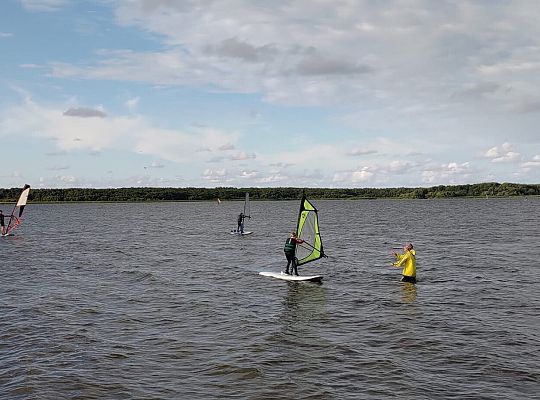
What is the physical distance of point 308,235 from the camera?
26.6 meters

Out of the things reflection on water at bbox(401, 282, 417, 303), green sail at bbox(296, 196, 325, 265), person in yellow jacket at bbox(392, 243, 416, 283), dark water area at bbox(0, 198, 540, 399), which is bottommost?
dark water area at bbox(0, 198, 540, 399)

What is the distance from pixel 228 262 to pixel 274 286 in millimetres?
9600

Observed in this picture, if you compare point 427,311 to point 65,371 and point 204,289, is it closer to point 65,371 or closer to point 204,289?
point 204,289

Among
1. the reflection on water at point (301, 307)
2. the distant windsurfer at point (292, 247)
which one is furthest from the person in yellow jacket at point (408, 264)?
the distant windsurfer at point (292, 247)

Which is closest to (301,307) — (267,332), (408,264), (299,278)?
(267,332)

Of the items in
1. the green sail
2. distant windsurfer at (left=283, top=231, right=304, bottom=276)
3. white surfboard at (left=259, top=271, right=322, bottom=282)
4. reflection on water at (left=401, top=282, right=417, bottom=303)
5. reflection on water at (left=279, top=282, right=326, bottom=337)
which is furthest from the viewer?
the green sail

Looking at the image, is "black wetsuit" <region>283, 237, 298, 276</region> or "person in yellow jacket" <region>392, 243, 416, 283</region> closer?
"person in yellow jacket" <region>392, 243, 416, 283</region>

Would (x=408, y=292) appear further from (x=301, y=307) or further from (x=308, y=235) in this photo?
(x=308, y=235)

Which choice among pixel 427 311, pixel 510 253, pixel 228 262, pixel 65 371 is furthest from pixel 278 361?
pixel 510 253

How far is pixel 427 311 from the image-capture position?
19.3 meters

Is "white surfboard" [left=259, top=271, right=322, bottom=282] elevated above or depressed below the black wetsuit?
below

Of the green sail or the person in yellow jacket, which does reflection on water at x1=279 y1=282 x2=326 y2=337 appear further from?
the person in yellow jacket

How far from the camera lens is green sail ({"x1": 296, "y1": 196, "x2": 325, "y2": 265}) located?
85.4 feet

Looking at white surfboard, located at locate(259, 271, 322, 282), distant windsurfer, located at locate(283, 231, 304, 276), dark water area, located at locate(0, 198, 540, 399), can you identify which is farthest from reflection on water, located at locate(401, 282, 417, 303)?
distant windsurfer, located at locate(283, 231, 304, 276)
